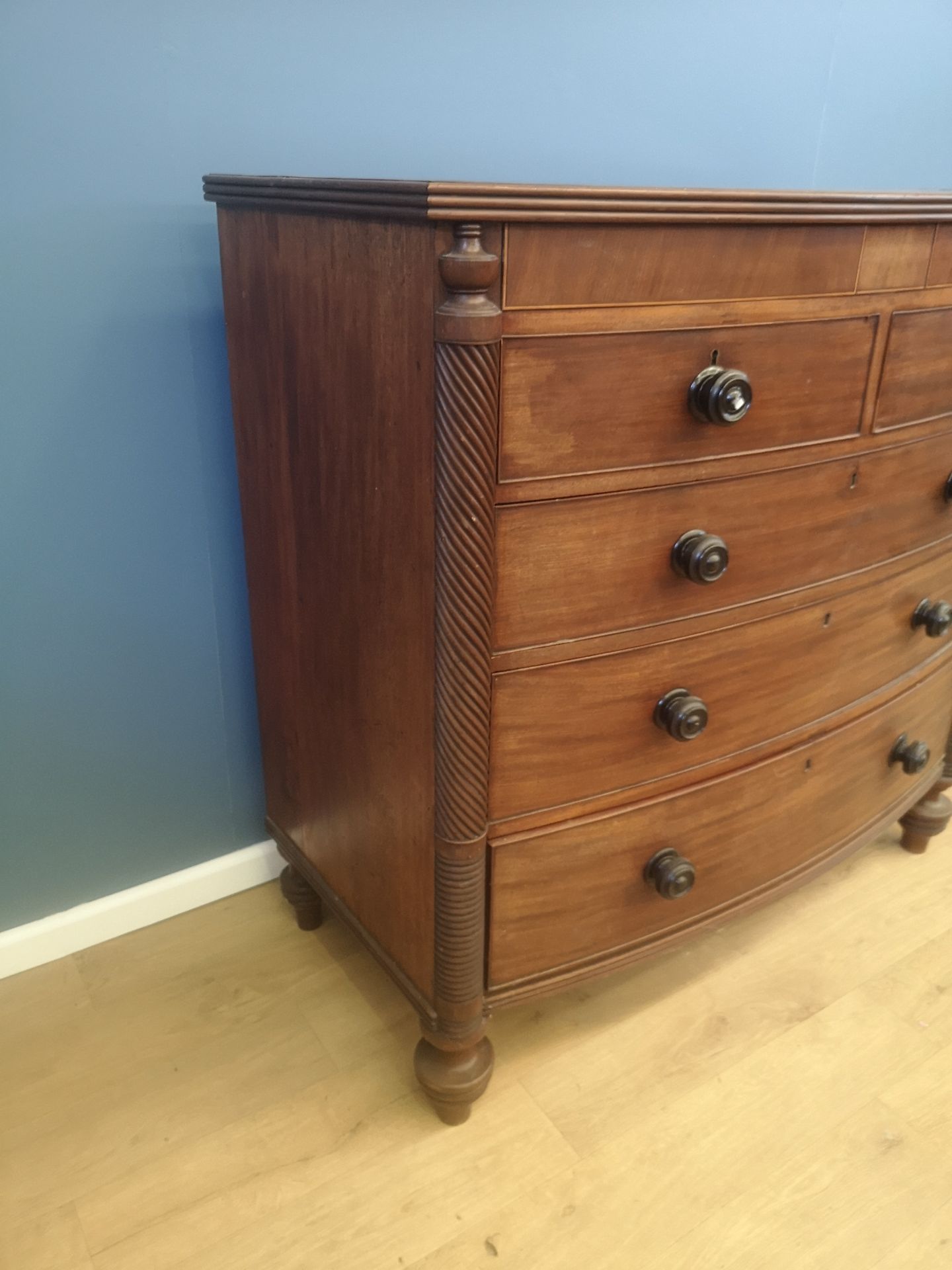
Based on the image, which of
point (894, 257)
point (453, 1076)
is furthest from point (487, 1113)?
point (894, 257)

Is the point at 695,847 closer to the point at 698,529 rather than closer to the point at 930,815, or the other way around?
the point at 698,529

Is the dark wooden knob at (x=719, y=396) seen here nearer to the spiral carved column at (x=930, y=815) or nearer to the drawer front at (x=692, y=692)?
the drawer front at (x=692, y=692)

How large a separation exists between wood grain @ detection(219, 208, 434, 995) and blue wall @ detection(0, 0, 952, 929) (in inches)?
4.0

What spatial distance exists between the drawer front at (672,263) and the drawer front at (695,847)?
0.54 metres

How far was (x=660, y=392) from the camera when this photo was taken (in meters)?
0.89

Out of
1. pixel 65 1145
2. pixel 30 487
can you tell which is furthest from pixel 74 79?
pixel 65 1145

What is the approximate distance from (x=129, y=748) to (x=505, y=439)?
2.62 ft

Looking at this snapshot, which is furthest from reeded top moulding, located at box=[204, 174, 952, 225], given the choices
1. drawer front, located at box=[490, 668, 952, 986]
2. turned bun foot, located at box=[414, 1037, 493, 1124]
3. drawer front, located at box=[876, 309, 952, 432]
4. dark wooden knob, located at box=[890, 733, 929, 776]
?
turned bun foot, located at box=[414, 1037, 493, 1124]

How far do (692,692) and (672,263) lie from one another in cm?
45

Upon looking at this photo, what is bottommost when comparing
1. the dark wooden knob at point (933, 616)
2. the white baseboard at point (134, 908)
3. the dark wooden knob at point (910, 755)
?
the white baseboard at point (134, 908)

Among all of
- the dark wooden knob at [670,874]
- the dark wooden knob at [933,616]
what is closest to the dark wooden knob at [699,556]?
the dark wooden knob at [670,874]

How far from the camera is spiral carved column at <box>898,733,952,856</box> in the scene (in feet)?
5.26

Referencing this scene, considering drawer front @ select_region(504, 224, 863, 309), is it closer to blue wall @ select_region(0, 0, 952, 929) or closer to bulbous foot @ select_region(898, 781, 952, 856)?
blue wall @ select_region(0, 0, 952, 929)

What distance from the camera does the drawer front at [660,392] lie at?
83 cm
